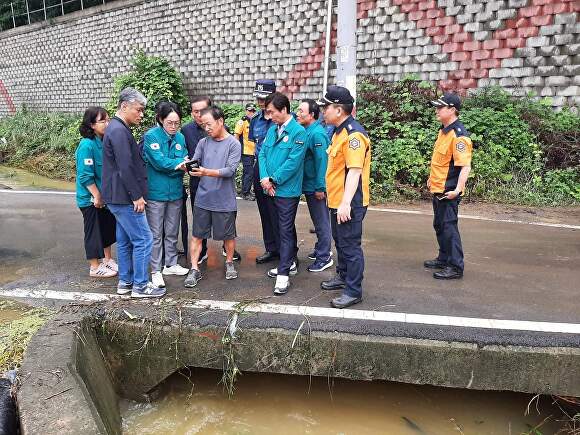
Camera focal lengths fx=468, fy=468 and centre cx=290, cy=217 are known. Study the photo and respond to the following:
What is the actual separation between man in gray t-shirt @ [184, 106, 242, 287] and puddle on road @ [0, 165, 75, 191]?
7.23 m

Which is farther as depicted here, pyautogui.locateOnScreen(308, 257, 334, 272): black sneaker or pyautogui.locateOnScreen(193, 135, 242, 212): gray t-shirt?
pyautogui.locateOnScreen(308, 257, 334, 272): black sneaker

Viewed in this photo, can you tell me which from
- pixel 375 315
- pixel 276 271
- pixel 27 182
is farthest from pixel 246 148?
pixel 27 182

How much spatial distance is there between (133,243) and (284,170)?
4.80 ft

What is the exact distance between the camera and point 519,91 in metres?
9.02

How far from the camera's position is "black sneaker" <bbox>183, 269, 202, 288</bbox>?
440 cm

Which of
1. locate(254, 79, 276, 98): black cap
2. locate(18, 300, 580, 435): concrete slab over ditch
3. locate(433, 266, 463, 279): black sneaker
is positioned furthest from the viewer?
locate(254, 79, 276, 98): black cap

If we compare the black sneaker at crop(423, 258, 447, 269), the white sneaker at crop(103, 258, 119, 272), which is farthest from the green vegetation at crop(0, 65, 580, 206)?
the white sneaker at crop(103, 258, 119, 272)

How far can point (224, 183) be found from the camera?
4.46 m

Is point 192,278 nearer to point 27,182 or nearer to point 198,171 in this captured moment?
point 198,171

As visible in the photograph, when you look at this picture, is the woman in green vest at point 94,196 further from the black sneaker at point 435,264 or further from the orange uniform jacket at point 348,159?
the black sneaker at point 435,264

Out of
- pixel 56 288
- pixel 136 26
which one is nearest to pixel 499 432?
pixel 56 288

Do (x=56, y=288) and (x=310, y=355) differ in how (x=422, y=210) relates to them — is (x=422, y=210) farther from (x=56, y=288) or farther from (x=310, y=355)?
(x=56, y=288)

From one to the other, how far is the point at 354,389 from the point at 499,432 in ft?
3.77

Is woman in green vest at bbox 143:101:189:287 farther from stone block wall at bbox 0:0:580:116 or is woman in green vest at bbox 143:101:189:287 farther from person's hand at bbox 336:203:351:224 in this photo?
stone block wall at bbox 0:0:580:116
